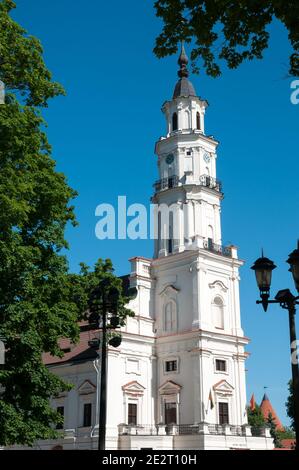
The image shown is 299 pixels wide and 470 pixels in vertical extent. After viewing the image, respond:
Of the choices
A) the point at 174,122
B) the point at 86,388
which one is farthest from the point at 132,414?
the point at 174,122

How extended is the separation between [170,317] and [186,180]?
11.8 m

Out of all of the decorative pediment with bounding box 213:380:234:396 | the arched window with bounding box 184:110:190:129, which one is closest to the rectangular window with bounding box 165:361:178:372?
the decorative pediment with bounding box 213:380:234:396

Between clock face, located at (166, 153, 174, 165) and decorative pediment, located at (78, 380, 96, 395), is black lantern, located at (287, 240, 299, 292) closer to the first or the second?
decorative pediment, located at (78, 380, 96, 395)

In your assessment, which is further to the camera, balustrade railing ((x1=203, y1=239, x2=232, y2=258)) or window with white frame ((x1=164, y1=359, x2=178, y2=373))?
balustrade railing ((x1=203, y1=239, x2=232, y2=258))

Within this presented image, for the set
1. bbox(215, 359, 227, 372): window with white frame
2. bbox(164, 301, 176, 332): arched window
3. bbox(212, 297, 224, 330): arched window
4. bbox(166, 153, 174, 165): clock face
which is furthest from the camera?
bbox(166, 153, 174, 165): clock face

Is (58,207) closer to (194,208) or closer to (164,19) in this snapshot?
(164,19)

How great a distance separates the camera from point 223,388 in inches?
1816

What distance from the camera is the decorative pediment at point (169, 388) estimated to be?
151 feet

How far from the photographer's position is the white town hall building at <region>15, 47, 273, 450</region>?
4381cm

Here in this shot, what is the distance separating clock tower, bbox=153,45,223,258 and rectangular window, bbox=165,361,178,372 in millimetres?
9036

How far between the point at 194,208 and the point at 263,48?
41.6 metres

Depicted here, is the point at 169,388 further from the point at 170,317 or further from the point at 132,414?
the point at 170,317

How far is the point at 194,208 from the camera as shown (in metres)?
51.0

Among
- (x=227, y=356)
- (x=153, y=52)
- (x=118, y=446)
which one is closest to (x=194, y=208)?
(x=227, y=356)
